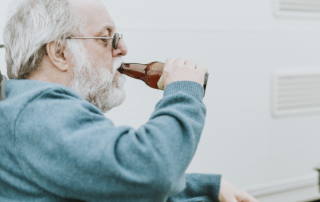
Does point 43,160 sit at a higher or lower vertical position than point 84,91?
lower

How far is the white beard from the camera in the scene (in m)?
1.05

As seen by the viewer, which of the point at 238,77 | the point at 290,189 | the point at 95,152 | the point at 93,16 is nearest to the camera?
the point at 95,152

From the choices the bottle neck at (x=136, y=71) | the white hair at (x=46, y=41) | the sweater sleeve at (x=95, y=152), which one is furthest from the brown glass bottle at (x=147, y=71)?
A: the sweater sleeve at (x=95, y=152)

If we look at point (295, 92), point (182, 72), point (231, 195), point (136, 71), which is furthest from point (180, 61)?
point (295, 92)

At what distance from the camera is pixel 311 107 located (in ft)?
7.64

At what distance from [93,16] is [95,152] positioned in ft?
1.92

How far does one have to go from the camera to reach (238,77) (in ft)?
6.61

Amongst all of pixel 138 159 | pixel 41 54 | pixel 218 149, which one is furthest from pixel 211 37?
pixel 138 159

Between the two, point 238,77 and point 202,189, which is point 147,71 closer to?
point 202,189

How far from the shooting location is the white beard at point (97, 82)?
1.05 metres

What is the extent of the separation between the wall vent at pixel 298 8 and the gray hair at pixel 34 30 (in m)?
1.58

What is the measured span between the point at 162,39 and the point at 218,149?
845mm

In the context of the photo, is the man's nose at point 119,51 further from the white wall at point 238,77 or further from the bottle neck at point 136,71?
the white wall at point 238,77

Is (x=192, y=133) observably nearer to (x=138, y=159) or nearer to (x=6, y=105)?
(x=138, y=159)
